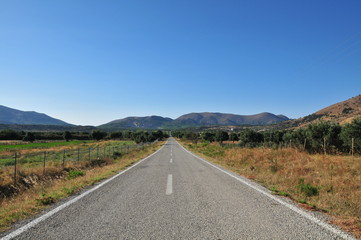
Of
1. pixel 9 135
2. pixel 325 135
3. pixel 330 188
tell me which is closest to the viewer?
pixel 330 188

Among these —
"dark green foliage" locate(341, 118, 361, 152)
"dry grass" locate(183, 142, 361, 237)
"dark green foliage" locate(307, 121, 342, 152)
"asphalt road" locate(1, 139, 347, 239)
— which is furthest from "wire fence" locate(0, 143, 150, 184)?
"dark green foliage" locate(341, 118, 361, 152)

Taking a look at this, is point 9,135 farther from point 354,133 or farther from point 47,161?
point 354,133

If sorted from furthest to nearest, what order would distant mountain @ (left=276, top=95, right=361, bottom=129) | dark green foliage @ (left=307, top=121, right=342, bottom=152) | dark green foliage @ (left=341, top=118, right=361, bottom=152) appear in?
distant mountain @ (left=276, top=95, right=361, bottom=129)
dark green foliage @ (left=307, top=121, right=342, bottom=152)
dark green foliage @ (left=341, top=118, right=361, bottom=152)

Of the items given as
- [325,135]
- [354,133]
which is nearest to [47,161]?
[325,135]

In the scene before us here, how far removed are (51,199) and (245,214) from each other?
5.16 metres

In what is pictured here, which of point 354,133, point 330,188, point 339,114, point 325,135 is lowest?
point 330,188

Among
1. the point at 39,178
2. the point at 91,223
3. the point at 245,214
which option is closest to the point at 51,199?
the point at 91,223

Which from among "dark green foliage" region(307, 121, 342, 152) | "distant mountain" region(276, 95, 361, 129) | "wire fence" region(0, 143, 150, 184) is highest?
"distant mountain" region(276, 95, 361, 129)

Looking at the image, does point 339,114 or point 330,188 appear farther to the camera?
point 339,114

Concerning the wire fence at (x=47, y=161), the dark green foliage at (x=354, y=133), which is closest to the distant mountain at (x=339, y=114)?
the dark green foliage at (x=354, y=133)

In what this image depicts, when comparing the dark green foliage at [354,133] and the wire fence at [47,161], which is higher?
the dark green foliage at [354,133]

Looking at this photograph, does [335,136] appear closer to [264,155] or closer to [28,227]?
[264,155]

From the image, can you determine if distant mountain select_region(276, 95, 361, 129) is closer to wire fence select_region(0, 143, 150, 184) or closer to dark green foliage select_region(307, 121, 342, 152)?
dark green foliage select_region(307, 121, 342, 152)

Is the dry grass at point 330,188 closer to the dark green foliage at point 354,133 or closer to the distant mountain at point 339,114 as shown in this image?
the dark green foliage at point 354,133
